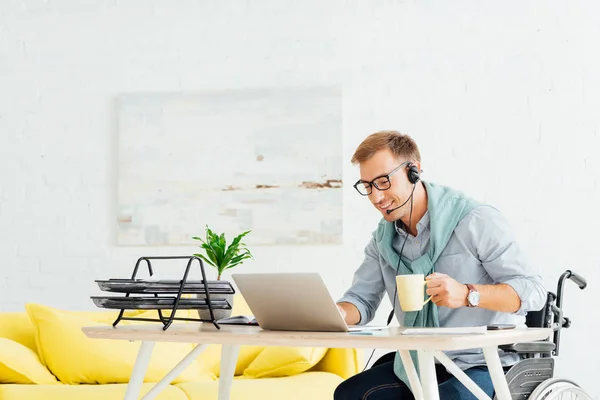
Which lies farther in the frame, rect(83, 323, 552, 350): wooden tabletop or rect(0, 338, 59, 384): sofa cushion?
rect(0, 338, 59, 384): sofa cushion

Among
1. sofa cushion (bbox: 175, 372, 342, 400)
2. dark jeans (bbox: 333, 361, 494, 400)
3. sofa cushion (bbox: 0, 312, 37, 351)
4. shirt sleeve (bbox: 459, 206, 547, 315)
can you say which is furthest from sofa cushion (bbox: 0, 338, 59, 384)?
shirt sleeve (bbox: 459, 206, 547, 315)

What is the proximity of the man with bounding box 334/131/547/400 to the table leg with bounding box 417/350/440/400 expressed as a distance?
428 mm

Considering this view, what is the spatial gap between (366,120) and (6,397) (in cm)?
201

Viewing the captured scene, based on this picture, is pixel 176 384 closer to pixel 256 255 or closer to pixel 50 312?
pixel 50 312

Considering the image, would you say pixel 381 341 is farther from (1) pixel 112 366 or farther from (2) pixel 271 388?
(1) pixel 112 366

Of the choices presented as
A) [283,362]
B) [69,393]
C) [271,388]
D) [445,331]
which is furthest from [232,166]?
[445,331]

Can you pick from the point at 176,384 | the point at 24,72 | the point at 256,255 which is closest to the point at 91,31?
the point at 24,72

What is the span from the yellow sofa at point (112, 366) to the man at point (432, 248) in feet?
2.77

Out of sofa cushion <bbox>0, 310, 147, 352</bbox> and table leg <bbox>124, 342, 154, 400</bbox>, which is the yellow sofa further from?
table leg <bbox>124, 342, 154, 400</bbox>

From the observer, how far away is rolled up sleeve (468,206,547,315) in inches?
77.4

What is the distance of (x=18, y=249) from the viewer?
4012 mm

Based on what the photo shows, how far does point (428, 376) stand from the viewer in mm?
1536

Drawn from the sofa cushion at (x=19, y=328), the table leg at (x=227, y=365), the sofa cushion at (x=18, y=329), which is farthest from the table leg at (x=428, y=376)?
the sofa cushion at (x=18, y=329)

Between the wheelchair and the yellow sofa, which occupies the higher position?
the wheelchair
